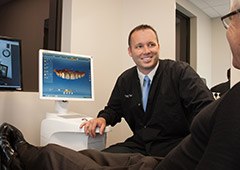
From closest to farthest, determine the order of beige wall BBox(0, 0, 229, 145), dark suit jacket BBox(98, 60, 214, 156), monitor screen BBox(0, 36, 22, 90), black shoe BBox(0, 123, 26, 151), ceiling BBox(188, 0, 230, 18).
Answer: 1. black shoe BBox(0, 123, 26, 151)
2. dark suit jacket BBox(98, 60, 214, 156)
3. monitor screen BBox(0, 36, 22, 90)
4. beige wall BBox(0, 0, 229, 145)
5. ceiling BBox(188, 0, 230, 18)

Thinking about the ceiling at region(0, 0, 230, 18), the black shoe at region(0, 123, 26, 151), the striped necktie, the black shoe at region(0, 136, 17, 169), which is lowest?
the black shoe at region(0, 136, 17, 169)

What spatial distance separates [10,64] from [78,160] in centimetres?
94

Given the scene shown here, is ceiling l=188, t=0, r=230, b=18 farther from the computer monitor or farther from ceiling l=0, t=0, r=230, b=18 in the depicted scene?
the computer monitor

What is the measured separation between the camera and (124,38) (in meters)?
2.75

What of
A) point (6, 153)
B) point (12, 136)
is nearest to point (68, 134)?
point (12, 136)

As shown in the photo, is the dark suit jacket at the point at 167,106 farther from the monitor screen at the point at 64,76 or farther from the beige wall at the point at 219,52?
the beige wall at the point at 219,52

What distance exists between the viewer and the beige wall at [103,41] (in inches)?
81.5

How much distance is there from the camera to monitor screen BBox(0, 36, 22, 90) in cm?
169

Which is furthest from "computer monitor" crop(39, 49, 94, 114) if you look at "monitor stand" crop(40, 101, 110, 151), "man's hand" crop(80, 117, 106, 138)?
"man's hand" crop(80, 117, 106, 138)

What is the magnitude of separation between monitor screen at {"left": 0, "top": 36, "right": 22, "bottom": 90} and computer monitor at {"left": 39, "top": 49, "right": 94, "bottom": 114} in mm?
Answer: 187

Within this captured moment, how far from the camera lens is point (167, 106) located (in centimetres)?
162

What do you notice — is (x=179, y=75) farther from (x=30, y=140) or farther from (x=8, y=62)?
(x=30, y=140)

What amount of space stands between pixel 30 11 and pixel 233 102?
2792 mm

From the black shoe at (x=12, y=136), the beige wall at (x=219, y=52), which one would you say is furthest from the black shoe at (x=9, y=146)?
the beige wall at (x=219, y=52)
